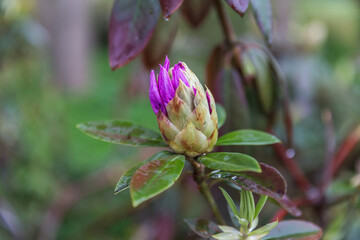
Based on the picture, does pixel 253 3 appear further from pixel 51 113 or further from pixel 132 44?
pixel 51 113

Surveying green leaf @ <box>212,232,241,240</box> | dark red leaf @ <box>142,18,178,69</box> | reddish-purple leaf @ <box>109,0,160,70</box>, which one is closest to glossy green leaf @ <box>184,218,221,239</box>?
green leaf @ <box>212,232,241,240</box>

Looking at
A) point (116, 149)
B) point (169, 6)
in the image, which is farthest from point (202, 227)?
point (116, 149)

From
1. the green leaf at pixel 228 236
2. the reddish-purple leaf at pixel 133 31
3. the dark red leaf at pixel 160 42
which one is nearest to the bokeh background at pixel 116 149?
the dark red leaf at pixel 160 42

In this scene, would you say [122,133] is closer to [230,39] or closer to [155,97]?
[155,97]

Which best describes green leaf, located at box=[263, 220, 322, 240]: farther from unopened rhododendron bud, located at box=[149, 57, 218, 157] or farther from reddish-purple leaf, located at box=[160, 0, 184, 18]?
reddish-purple leaf, located at box=[160, 0, 184, 18]

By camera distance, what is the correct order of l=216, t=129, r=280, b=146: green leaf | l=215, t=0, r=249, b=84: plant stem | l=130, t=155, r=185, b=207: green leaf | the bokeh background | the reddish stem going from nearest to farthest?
l=130, t=155, r=185, b=207: green leaf, l=216, t=129, r=280, b=146: green leaf, l=215, t=0, r=249, b=84: plant stem, the reddish stem, the bokeh background
